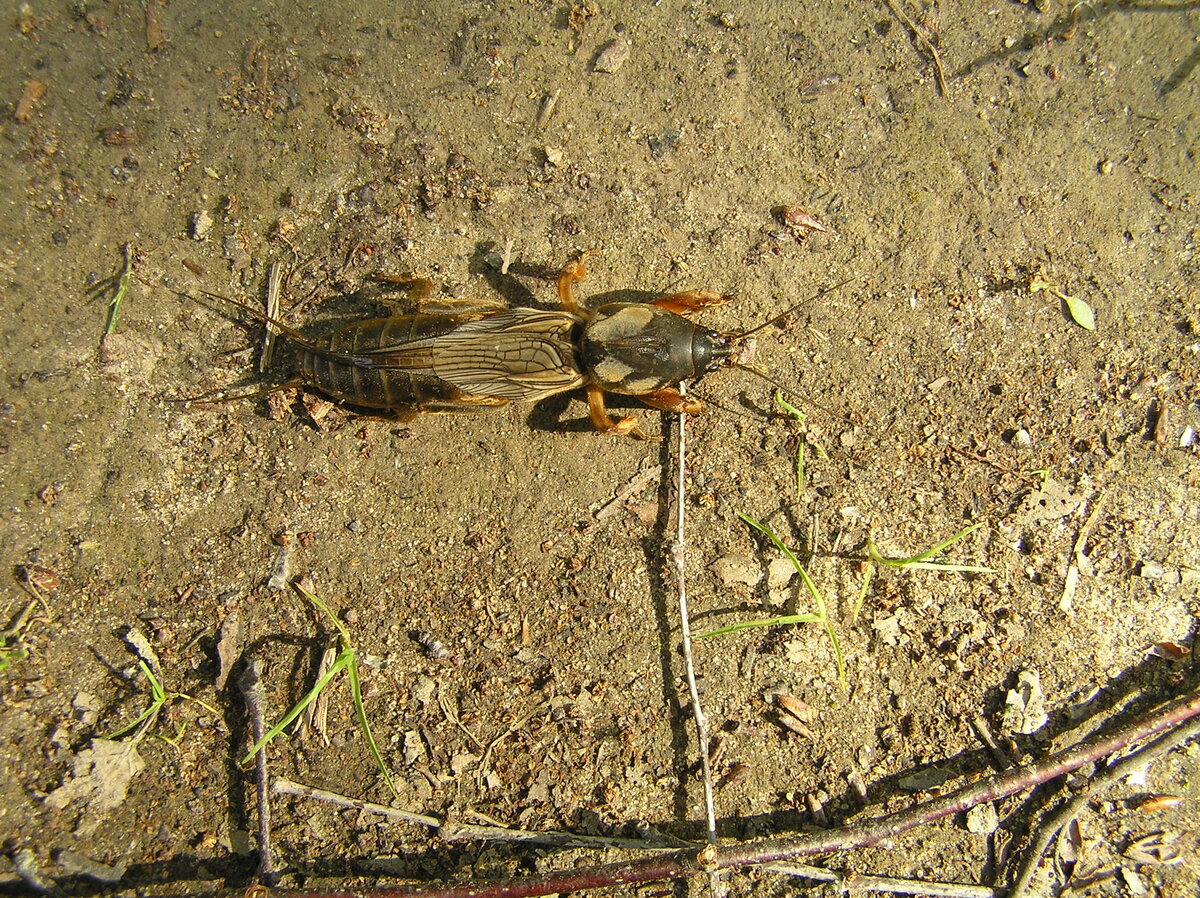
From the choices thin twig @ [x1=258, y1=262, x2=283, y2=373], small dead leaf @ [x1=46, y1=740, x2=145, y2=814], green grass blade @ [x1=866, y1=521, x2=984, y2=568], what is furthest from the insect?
small dead leaf @ [x1=46, y1=740, x2=145, y2=814]

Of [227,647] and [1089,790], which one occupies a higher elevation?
[227,647]

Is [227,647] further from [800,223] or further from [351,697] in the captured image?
[800,223]

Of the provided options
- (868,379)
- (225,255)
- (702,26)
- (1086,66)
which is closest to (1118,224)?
(1086,66)

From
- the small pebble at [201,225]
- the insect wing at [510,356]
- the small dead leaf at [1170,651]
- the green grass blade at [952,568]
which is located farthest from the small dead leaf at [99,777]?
the small dead leaf at [1170,651]

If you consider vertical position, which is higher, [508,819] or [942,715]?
[942,715]

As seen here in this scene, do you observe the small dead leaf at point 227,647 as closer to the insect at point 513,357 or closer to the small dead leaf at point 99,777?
the small dead leaf at point 99,777

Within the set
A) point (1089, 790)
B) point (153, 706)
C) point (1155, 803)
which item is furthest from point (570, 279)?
point (1155, 803)

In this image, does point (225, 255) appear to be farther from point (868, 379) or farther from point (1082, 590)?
point (1082, 590)
